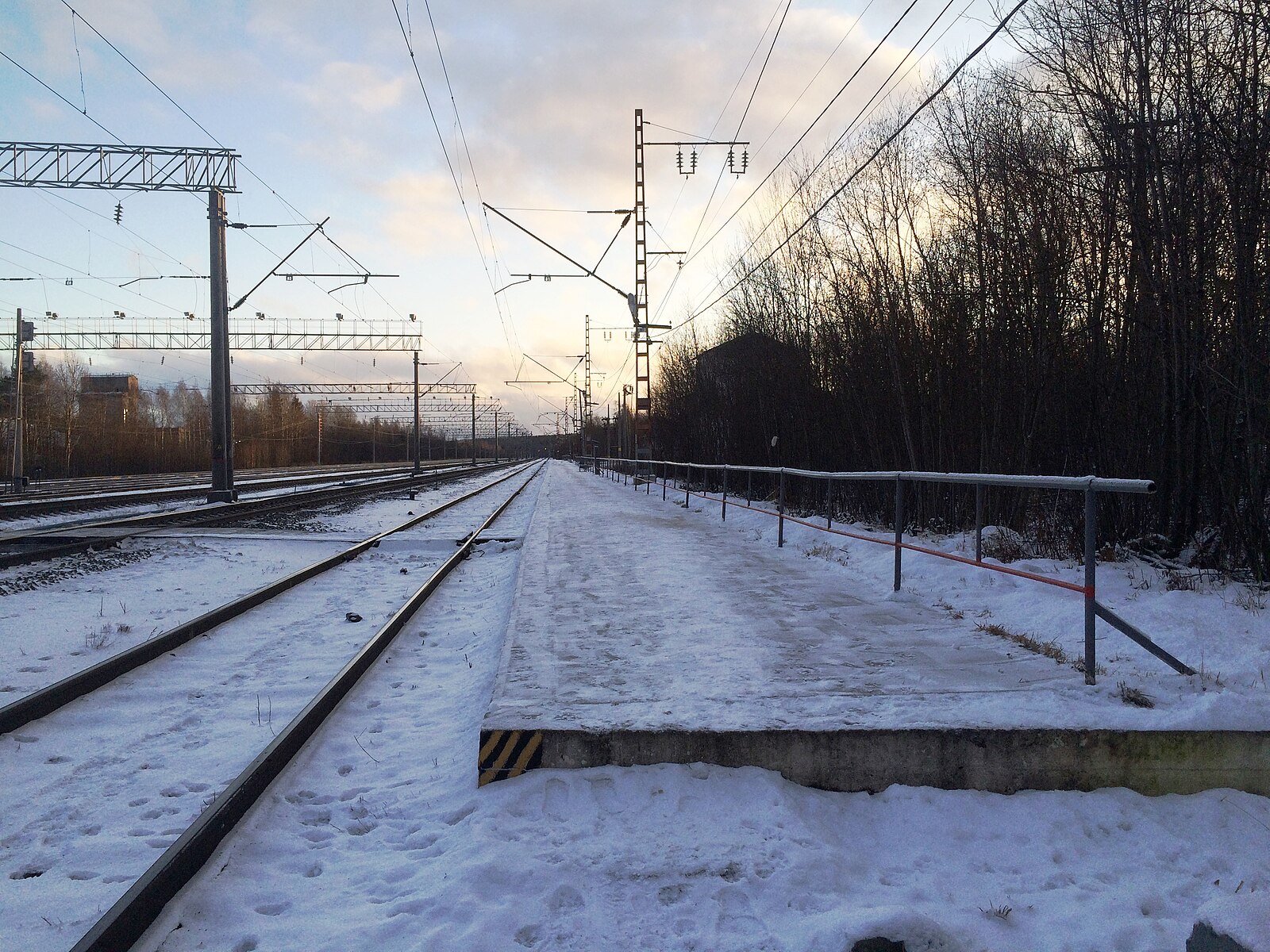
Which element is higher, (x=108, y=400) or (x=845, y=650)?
(x=108, y=400)

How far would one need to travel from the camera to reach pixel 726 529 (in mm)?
14203

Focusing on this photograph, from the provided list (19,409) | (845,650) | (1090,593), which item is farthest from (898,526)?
(19,409)

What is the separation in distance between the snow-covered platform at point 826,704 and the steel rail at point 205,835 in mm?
1071

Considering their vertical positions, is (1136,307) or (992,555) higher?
(1136,307)

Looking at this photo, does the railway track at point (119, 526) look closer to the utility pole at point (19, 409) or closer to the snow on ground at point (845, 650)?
the snow on ground at point (845, 650)

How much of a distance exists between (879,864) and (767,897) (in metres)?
0.56

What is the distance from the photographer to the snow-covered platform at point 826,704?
3.86 meters

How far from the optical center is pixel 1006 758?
3.85 metres

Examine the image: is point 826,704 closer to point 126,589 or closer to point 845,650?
point 845,650

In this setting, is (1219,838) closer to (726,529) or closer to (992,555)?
(992,555)

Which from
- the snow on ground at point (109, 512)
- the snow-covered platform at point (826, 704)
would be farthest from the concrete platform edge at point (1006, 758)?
the snow on ground at point (109, 512)

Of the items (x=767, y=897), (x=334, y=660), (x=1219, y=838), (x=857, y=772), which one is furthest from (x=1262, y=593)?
(x=334, y=660)

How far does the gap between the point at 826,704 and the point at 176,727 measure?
3.75 m

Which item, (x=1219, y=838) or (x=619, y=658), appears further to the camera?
(x=619, y=658)
